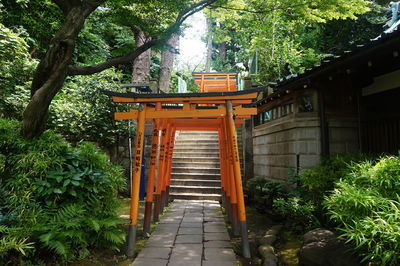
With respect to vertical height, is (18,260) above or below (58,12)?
below

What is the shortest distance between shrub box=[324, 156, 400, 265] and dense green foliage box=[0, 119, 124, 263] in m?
3.51

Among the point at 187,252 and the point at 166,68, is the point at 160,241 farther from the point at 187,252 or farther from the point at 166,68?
the point at 166,68

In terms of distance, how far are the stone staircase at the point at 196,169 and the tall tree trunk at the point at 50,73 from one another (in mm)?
6153

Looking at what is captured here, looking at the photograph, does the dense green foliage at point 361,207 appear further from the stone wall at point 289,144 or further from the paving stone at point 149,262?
the paving stone at point 149,262

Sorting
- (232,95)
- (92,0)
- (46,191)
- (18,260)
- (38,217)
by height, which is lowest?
(18,260)

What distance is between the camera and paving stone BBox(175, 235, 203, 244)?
213 inches

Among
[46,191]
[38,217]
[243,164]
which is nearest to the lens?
[38,217]

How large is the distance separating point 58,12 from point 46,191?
465 inches

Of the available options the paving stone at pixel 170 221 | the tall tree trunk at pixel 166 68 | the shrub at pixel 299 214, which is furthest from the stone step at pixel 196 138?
the shrub at pixel 299 214

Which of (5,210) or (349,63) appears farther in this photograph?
(349,63)

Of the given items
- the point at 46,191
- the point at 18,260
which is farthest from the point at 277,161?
the point at 18,260

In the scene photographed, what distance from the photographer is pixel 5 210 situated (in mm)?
4105

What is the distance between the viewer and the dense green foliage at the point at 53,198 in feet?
12.6

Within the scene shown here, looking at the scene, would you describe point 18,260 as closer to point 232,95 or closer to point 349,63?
point 232,95
